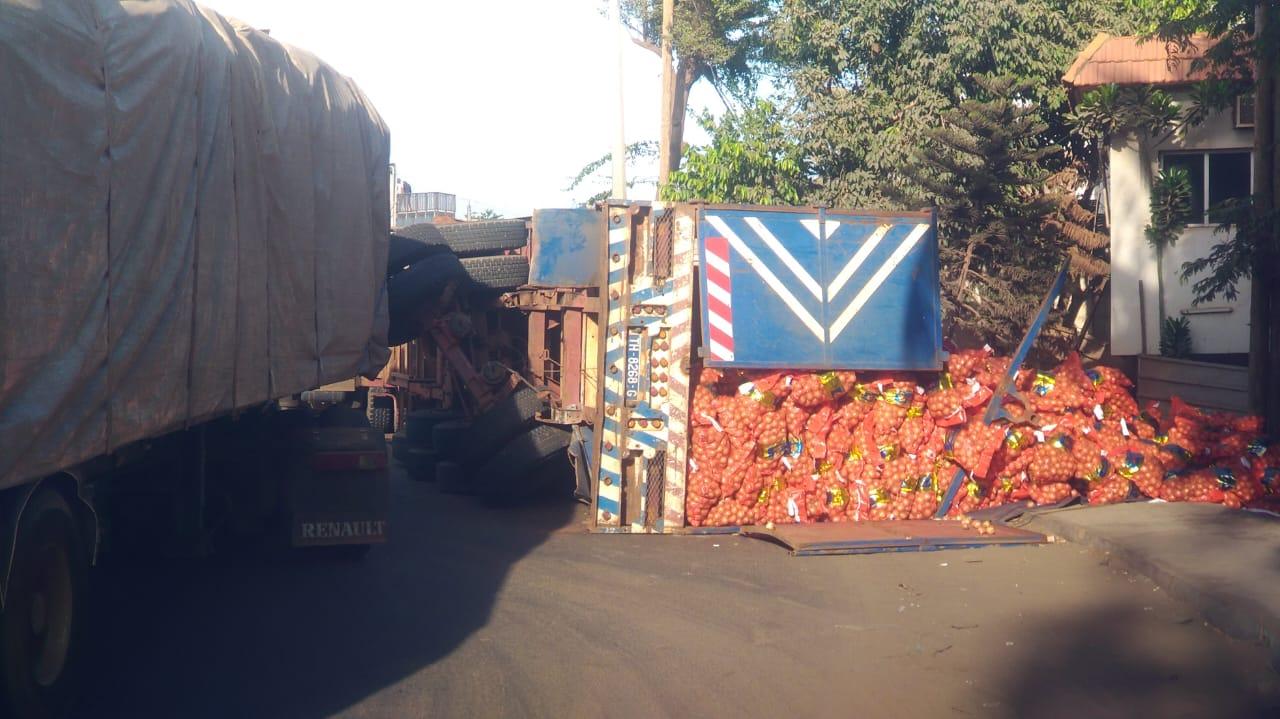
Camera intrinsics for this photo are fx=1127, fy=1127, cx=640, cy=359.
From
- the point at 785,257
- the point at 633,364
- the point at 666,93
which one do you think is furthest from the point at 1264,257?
the point at 666,93

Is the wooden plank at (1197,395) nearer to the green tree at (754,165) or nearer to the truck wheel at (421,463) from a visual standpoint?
the green tree at (754,165)

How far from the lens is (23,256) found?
14.6 ft

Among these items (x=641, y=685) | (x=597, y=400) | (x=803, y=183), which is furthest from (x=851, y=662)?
(x=803, y=183)

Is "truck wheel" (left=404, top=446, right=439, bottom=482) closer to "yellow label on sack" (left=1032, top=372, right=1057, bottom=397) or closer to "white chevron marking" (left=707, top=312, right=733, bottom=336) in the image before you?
"white chevron marking" (left=707, top=312, right=733, bottom=336)

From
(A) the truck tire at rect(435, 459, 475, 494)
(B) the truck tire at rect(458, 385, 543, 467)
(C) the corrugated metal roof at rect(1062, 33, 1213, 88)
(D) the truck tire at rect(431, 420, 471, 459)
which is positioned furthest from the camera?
(C) the corrugated metal roof at rect(1062, 33, 1213, 88)

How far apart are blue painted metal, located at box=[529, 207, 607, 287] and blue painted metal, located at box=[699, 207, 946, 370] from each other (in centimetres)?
147

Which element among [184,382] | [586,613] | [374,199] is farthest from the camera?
[374,199]

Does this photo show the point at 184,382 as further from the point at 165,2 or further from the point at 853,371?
the point at 853,371

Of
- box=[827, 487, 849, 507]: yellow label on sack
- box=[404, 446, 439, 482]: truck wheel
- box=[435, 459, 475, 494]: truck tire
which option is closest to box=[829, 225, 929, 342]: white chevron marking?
box=[827, 487, 849, 507]: yellow label on sack

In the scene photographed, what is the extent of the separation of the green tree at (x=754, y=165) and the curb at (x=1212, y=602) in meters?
10.8

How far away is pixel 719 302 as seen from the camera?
1062 centimetres

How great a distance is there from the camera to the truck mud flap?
30.9 feet

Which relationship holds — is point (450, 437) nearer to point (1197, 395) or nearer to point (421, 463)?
point (421, 463)

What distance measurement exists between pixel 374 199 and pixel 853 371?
4.85 metres
